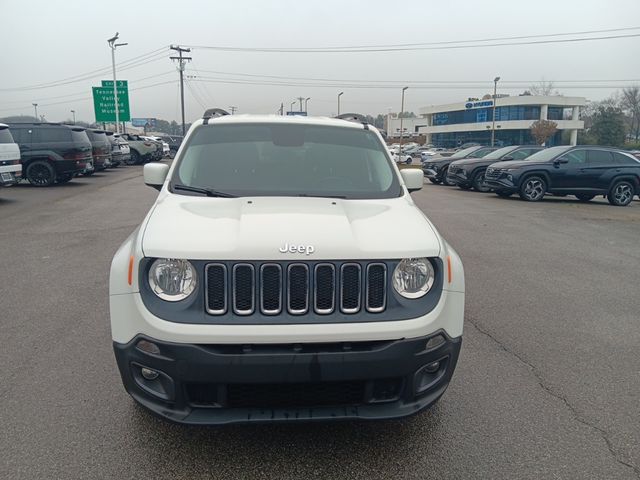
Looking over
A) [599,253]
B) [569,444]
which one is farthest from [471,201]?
[569,444]

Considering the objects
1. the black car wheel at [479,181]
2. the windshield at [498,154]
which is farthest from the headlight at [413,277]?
the windshield at [498,154]

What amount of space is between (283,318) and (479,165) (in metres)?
17.8

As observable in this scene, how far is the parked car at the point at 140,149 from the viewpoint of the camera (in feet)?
105

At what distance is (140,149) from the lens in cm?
3222

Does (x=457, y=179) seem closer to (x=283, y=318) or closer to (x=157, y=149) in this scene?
(x=283, y=318)

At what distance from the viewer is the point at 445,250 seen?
3102 millimetres

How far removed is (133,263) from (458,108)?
103m

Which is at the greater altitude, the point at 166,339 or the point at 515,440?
the point at 166,339

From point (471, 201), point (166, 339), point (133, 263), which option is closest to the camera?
point (166, 339)

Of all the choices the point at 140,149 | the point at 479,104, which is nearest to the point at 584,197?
the point at 140,149

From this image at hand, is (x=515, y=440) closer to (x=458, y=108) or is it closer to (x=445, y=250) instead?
(x=445, y=250)

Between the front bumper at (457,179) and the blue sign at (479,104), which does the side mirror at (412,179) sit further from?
the blue sign at (479,104)

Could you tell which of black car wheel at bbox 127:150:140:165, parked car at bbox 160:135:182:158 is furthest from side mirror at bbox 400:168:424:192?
parked car at bbox 160:135:182:158

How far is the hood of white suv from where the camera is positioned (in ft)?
9.00
